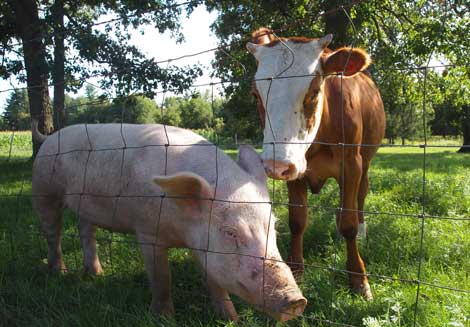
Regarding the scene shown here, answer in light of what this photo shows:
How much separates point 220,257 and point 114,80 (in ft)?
24.9

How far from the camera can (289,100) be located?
2955 millimetres

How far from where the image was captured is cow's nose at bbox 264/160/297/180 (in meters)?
2.70

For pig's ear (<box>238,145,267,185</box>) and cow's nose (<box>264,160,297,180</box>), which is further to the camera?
pig's ear (<box>238,145,267,185</box>)

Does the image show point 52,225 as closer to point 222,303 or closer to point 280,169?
point 222,303

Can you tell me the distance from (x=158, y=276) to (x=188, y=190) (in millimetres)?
731

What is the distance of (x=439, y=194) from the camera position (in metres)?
5.99

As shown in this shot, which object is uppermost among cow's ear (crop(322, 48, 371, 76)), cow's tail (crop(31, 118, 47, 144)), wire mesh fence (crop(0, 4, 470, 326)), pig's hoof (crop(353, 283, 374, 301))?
cow's ear (crop(322, 48, 371, 76))

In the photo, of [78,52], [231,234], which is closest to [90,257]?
[231,234]

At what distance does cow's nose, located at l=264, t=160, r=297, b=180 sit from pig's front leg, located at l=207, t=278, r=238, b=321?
2.96ft

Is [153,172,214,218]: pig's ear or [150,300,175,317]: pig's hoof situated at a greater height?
[153,172,214,218]: pig's ear

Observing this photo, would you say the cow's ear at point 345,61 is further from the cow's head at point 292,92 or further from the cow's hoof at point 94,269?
the cow's hoof at point 94,269

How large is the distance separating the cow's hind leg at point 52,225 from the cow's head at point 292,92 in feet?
7.38

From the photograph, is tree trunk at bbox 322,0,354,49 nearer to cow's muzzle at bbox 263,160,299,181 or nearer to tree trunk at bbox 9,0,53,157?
tree trunk at bbox 9,0,53,157

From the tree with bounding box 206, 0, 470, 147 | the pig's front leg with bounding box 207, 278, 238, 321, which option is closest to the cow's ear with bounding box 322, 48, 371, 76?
the pig's front leg with bounding box 207, 278, 238, 321
